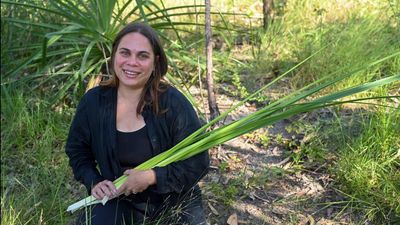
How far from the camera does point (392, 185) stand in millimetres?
2289

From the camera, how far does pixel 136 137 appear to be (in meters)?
2.11

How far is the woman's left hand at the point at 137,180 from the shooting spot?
197 cm

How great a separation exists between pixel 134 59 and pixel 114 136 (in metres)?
0.34

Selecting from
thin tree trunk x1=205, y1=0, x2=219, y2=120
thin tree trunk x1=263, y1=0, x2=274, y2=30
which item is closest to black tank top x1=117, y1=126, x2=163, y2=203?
thin tree trunk x1=205, y1=0, x2=219, y2=120

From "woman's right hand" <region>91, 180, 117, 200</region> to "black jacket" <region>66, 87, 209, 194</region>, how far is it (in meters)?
0.12

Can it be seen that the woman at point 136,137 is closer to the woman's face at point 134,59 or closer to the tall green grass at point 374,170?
the woman's face at point 134,59

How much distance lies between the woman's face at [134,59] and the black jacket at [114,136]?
13 cm

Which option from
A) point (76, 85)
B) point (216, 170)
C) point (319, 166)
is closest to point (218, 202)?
point (216, 170)

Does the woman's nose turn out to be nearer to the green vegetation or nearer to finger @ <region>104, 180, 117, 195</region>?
finger @ <region>104, 180, 117, 195</region>

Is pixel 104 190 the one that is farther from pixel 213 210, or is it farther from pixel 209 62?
pixel 209 62

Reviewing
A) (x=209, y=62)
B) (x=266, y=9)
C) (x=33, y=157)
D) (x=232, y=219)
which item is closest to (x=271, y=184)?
(x=232, y=219)

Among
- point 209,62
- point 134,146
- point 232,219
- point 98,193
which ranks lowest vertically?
point 232,219

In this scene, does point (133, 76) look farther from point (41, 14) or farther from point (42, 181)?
point (41, 14)

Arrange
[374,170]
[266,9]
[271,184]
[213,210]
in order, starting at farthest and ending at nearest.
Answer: [266,9] → [271,184] → [213,210] → [374,170]
